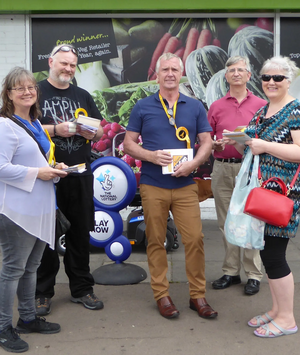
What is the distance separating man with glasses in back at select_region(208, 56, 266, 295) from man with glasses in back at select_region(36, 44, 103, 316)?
128 cm

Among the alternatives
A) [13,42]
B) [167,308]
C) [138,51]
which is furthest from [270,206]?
[13,42]

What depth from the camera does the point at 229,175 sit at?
4340 millimetres

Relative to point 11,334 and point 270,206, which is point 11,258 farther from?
point 270,206

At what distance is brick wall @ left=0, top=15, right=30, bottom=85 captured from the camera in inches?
276

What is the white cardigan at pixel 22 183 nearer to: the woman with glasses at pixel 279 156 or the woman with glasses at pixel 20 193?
the woman with glasses at pixel 20 193

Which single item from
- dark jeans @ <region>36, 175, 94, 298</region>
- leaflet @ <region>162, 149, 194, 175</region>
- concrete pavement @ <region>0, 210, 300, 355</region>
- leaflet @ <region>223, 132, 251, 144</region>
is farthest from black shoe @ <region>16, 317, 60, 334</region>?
leaflet @ <region>223, 132, 251, 144</region>

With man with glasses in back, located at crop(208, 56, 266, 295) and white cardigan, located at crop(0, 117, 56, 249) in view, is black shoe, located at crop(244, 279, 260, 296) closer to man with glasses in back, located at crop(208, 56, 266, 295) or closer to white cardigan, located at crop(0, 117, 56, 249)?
man with glasses in back, located at crop(208, 56, 266, 295)

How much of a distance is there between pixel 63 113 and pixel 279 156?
1796 millimetres

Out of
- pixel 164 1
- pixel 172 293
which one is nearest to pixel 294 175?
pixel 172 293

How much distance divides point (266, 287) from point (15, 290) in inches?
95.1

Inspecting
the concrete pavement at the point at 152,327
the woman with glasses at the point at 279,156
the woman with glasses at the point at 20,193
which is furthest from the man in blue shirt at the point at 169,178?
the woman with glasses at the point at 20,193

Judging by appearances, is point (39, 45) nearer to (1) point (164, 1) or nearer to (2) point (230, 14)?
(1) point (164, 1)

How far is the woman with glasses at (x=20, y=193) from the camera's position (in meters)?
3.01

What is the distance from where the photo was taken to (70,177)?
3.79 meters
